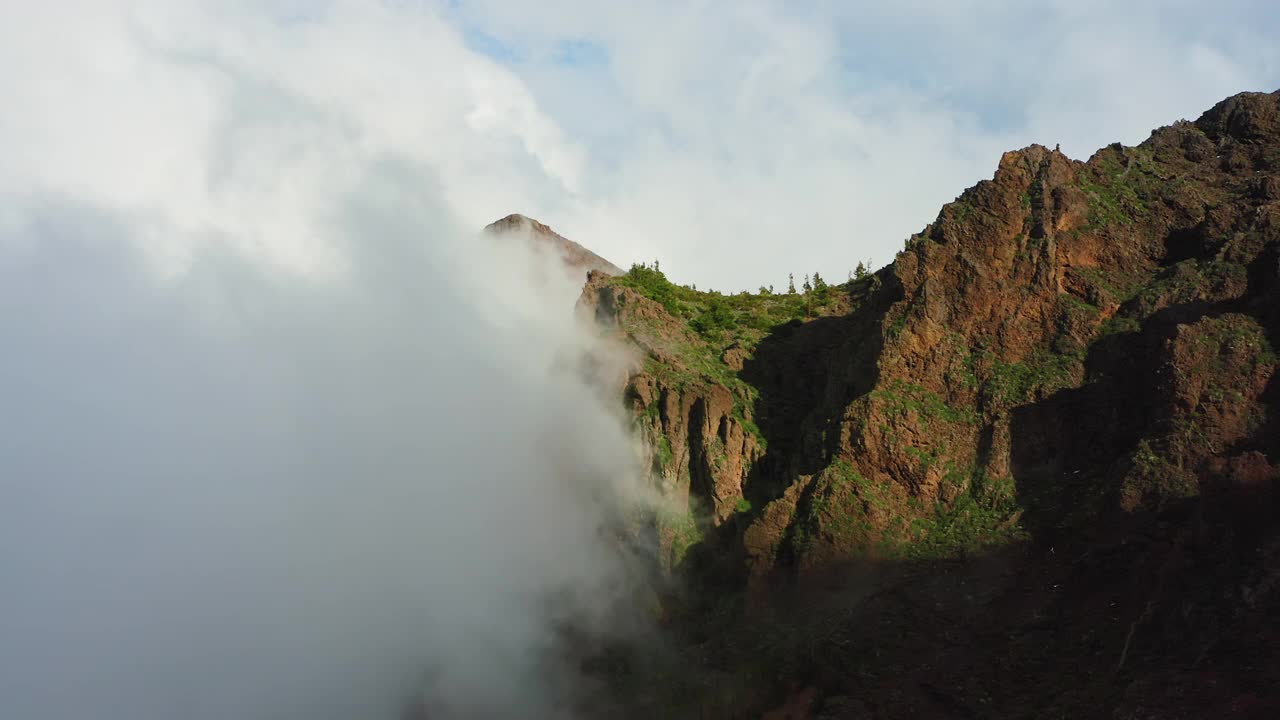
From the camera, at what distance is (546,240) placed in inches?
4176

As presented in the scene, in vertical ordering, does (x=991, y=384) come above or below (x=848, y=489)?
above

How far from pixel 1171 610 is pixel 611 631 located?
25.7 meters

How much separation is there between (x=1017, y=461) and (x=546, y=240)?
6614 cm

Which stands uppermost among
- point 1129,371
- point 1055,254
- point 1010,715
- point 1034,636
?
point 1055,254

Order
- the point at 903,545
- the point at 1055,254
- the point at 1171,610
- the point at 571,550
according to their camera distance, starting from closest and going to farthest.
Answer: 1. the point at 1171,610
2. the point at 903,545
3. the point at 1055,254
4. the point at 571,550

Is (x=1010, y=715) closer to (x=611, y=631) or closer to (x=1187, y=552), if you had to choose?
(x=1187, y=552)

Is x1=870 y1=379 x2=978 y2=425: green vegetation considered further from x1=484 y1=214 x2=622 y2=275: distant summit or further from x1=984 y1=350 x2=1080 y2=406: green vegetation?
x1=484 y1=214 x2=622 y2=275: distant summit

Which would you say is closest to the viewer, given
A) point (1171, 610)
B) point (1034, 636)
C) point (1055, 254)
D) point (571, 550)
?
point (1171, 610)

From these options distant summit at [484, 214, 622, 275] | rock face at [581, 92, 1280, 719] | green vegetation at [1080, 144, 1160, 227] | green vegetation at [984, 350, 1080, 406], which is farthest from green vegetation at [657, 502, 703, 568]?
distant summit at [484, 214, 622, 275]

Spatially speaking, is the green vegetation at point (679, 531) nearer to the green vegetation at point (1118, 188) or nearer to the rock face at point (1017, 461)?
the rock face at point (1017, 461)

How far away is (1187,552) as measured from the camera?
123ft

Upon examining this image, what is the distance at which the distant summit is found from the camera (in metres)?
104

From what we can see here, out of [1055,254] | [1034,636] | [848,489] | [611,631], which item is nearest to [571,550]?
[611,631]

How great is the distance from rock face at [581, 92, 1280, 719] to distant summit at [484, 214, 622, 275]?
4388 cm
